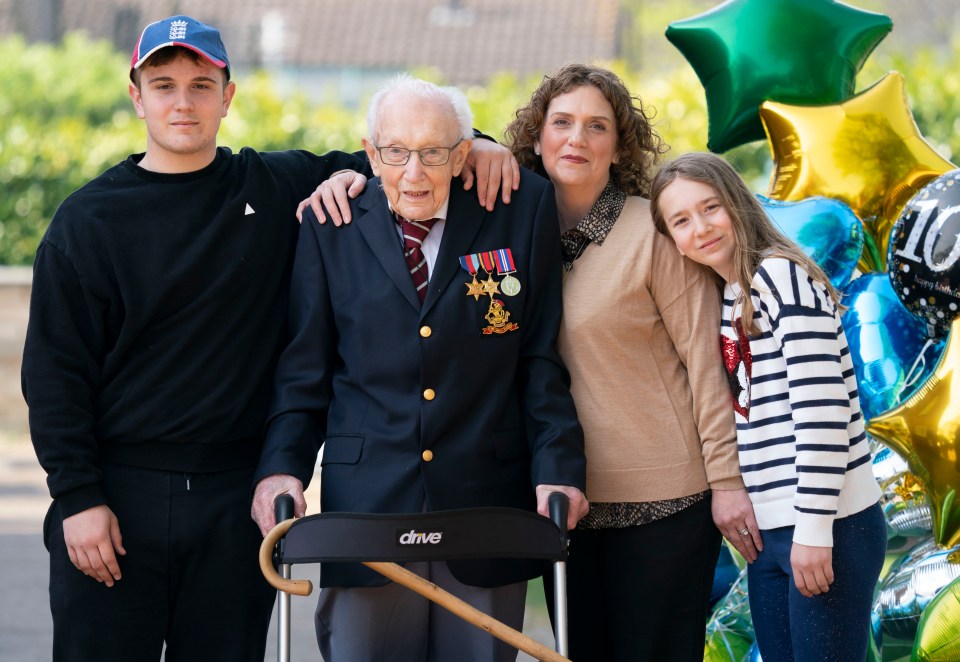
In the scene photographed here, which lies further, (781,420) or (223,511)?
(223,511)

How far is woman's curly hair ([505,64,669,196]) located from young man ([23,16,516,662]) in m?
0.76

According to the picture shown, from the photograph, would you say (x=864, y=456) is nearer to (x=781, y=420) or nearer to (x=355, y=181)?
(x=781, y=420)

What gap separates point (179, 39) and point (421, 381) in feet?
3.44

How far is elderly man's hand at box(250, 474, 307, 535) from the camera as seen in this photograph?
2.97m

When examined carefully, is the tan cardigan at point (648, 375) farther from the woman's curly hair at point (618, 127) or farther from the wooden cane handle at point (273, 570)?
the wooden cane handle at point (273, 570)

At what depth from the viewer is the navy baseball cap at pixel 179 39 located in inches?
122

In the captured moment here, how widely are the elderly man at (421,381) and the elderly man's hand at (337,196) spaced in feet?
0.13

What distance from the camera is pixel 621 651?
124 inches

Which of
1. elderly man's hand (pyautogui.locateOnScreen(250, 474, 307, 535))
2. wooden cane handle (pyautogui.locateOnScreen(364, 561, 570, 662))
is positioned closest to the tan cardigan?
wooden cane handle (pyautogui.locateOnScreen(364, 561, 570, 662))

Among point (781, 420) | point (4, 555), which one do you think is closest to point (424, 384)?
point (781, 420)

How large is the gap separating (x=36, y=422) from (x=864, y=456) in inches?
78.7

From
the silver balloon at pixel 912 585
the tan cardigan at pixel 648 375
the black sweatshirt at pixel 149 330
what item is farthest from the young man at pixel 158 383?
the silver balloon at pixel 912 585

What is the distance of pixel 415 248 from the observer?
311 centimetres

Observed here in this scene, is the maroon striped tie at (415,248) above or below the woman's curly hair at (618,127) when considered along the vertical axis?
below
